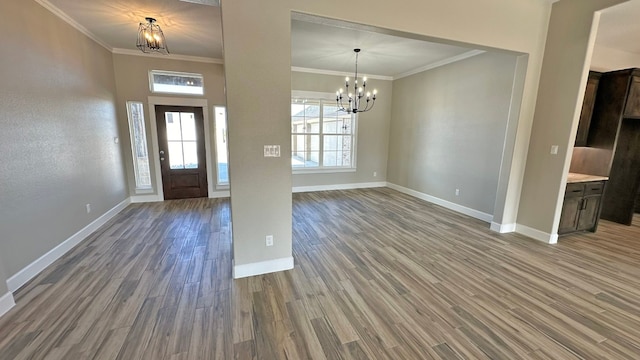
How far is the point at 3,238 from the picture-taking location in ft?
7.39

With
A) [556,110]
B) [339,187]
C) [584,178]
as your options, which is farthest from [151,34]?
[584,178]

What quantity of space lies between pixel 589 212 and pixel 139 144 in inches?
312

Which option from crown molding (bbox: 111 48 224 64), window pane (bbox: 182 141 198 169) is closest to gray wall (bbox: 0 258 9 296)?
window pane (bbox: 182 141 198 169)

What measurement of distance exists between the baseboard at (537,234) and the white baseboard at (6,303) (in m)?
5.89

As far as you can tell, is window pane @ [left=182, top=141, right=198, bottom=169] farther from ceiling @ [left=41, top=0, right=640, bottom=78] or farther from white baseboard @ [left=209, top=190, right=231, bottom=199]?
ceiling @ [left=41, top=0, right=640, bottom=78]

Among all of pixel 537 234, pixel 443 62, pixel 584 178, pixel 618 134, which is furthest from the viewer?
pixel 443 62

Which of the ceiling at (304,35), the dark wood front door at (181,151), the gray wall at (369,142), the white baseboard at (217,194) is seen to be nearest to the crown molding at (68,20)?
the ceiling at (304,35)

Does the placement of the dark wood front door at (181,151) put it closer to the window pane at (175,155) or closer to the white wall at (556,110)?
the window pane at (175,155)

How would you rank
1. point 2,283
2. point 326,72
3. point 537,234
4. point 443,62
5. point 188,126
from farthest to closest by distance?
point 326,72 → point 188,126 → point 443,62 → point 537,234 → point 2,283

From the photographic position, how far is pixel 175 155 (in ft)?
17.8

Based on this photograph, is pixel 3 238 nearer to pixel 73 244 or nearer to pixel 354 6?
pixel 73 244

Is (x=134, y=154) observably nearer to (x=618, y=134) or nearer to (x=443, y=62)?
(x=443, y=62)

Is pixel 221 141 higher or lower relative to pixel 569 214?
higher

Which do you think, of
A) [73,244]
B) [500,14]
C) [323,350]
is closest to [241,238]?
[323,350]
